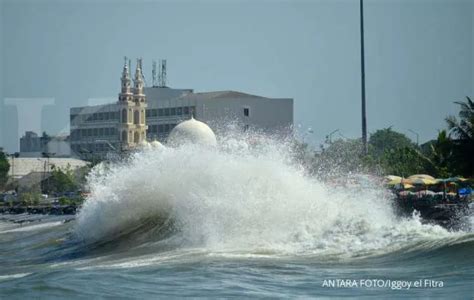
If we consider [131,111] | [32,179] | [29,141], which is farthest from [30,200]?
[131,111]

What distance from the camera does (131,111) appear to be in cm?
9712

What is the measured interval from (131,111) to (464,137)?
60632mm

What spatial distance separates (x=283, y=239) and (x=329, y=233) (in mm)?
1082

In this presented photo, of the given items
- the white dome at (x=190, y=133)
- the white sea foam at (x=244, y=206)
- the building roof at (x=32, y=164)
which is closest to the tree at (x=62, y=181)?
the building roof at (x=32, y=164)

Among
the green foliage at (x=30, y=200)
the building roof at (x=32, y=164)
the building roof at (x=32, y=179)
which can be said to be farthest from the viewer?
the building roof at (x=32, y=164)

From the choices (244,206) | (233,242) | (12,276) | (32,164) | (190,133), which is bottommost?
(12,276)

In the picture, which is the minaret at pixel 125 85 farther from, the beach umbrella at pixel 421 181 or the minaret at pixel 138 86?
the beach umbrella at pixel 421 181

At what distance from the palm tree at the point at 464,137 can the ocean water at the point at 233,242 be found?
10439 millimetres

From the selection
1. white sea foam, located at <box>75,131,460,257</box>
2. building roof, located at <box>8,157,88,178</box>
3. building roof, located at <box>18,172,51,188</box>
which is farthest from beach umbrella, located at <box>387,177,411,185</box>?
building roof, located at <box>8,157,88,178</box>

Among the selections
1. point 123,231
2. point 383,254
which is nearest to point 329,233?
point 383,254

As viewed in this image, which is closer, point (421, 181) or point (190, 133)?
point (421, 181)

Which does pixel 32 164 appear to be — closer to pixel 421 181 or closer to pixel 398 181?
pixel 398 181

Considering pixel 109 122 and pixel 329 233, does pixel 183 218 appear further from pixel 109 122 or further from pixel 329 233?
pixel 109 122

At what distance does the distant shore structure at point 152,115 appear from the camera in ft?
316
